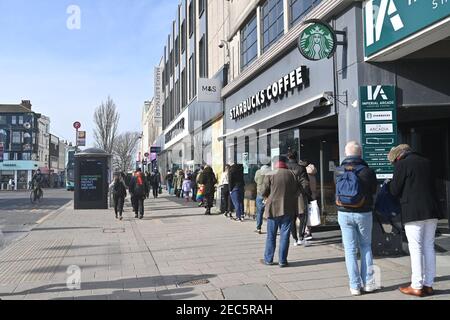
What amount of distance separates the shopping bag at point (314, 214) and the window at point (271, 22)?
6.14 m

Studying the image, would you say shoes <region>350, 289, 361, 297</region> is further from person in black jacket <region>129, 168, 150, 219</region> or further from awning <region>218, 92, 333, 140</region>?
person in black jacket <region>129, 168, 150, 219</region>

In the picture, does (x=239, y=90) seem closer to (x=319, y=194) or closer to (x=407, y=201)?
(x=319, y=194)

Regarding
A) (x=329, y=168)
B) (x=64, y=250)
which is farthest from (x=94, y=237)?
(x=329, y=168)

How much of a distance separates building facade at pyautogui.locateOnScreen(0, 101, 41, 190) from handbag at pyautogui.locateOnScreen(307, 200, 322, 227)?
7270cm

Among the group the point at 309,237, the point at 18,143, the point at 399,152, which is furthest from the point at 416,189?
the point at 18,143

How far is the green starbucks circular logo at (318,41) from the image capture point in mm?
8906

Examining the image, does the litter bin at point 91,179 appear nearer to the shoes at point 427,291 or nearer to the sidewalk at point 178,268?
the sidewalk at point 178,268

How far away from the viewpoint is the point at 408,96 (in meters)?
8.60

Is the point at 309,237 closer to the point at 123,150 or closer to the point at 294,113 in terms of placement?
the point at 294,113

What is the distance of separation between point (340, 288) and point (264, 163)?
8478 millimetres

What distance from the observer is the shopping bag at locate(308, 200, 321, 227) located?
28.3 ft

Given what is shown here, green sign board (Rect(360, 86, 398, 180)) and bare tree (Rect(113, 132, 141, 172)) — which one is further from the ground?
bare tree (Rect(113, 132, 141, 172))

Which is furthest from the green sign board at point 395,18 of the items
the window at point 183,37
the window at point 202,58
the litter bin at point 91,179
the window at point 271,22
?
the window at point 183,37

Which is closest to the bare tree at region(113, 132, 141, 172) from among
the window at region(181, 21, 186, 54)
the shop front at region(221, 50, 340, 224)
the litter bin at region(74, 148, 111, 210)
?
the window at region(181, 21, 186, 54)
